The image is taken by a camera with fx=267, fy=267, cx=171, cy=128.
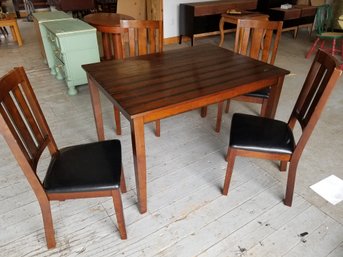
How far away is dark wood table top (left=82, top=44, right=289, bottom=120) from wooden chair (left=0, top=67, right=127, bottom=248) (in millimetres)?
296

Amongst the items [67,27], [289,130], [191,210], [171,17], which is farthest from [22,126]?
[171,17]

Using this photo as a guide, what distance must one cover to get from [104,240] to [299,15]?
216 inches

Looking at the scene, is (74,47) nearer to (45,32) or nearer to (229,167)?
(45,32)

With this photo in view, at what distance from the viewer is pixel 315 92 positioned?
142cm

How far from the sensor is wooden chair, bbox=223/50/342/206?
1350mm

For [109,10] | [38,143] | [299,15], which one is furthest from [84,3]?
Result: [38,143]

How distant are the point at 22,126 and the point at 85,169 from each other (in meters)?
0.34

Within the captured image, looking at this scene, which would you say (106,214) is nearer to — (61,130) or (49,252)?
(49,252)

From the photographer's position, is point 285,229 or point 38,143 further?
point 285,229

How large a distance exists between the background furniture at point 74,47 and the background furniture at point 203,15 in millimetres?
2144

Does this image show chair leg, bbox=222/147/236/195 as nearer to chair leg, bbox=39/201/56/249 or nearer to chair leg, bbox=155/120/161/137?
chair leg, bbox=155/120/161/137

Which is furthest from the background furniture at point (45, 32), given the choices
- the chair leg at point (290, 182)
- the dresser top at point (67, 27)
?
the chair leg at point (290, 182)

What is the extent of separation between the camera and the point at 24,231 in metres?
1.48

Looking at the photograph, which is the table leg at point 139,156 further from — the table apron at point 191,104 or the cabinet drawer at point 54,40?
the cabinet drawer at point 54,40
